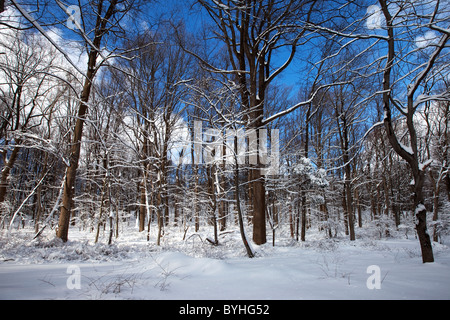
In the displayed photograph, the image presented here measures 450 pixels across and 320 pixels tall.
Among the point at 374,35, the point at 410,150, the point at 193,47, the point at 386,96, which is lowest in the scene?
the point at 410,150

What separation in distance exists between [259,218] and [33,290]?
760 cm

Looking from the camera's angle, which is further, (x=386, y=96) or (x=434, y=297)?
(x=386, y=96)

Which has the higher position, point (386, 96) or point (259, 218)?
point (386, 96)

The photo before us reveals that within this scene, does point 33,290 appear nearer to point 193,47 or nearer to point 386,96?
point 386,96

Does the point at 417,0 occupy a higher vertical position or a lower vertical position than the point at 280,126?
lower

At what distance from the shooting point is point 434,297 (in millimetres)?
2246

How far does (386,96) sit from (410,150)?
137 cm

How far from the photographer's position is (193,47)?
1020 centimetres
